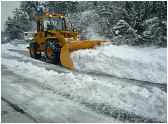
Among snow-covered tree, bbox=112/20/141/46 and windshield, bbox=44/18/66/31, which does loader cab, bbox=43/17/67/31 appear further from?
snow-covered tree, bbox=112/20/141/46

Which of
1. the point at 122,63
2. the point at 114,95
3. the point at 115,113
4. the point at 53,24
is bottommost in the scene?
the point at 115,113

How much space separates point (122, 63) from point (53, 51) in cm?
323

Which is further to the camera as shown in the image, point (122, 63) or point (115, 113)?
point (122, 63)

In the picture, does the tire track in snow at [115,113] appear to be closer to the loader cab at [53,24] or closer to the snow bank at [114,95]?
the snow bank at [114,95]

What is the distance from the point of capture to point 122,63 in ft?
26.3

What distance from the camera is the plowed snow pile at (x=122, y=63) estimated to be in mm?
7215

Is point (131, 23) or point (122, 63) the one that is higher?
point (131, 23)

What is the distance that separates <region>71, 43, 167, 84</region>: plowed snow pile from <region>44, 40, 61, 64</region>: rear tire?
3.45 feet

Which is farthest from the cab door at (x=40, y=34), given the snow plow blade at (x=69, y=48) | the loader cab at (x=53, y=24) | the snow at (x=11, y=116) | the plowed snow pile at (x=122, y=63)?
the snow at (x=11, y=116)

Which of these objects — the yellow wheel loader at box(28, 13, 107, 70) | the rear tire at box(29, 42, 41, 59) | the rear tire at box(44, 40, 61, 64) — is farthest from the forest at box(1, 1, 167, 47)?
the rear tire at box(44, 40, 61, 64)

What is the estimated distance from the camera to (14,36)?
3959 centimetres

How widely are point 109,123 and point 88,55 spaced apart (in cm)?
482

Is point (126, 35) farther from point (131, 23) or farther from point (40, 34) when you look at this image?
point (40, 34)

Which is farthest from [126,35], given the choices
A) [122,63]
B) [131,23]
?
[122,63]
